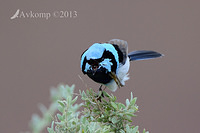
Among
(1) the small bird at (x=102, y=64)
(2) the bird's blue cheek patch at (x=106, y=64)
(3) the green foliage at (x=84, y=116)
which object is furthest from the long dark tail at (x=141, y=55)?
(3) the green foliage at (x=84, y=116)

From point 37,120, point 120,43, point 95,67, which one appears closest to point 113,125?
point 37,120

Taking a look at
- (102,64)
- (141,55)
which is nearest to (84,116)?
(102,64)

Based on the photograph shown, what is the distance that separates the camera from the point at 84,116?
115 cm

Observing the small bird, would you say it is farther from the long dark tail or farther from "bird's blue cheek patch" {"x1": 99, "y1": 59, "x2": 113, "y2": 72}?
the long dark tail

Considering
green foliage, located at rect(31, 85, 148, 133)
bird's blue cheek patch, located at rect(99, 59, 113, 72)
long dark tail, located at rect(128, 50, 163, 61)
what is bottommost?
green foliage, located at rect(31, 85, 148, 133)

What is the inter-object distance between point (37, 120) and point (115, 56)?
3.87ft

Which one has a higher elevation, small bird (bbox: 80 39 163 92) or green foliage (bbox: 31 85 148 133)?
small bird (bbox: 80 39 163 92)

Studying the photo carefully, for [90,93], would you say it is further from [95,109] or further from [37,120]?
[37,120]

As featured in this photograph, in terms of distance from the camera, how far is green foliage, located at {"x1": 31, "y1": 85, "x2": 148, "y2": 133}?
93 cm

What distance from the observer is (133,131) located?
3.34 feet

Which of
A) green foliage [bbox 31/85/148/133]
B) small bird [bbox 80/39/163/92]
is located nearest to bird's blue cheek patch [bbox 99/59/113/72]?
small bird [bbox 80/39/163/92]

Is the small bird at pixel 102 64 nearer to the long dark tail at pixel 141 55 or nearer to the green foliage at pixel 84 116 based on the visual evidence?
the green foliage at pixel 84 116

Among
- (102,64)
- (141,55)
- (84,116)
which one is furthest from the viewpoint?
(141,55)

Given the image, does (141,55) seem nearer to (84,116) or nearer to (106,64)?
(106,64)
